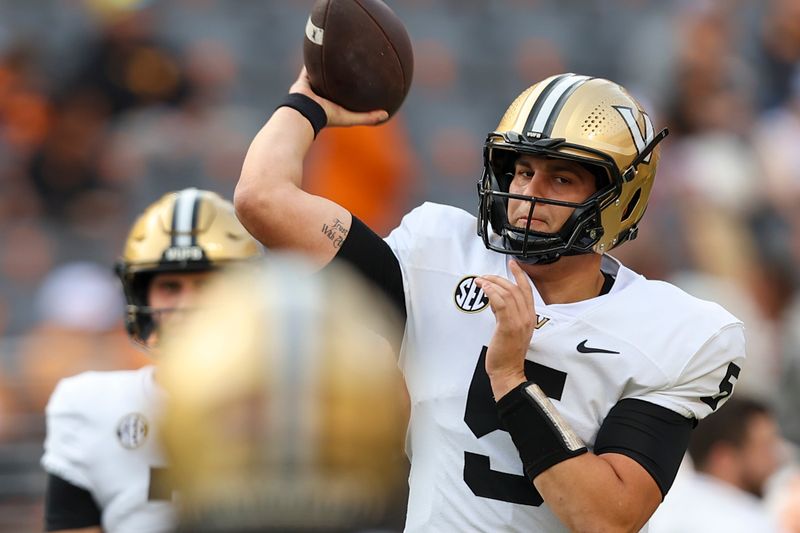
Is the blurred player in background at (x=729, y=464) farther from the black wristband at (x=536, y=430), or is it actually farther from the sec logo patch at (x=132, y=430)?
the black wristband at (x=536, y=430)

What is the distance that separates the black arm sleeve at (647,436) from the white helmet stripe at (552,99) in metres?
0.59

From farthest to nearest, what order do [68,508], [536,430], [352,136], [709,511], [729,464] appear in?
1. [352,136]
2. [729,464]
3. [709,511]
4. [68,508]
5. [536,430]

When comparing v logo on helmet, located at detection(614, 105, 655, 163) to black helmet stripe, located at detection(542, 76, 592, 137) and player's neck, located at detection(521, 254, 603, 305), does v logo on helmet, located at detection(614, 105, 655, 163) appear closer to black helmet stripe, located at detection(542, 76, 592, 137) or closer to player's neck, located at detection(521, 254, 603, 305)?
black helmet stripe, located at detection(542, 76, 592, 137)

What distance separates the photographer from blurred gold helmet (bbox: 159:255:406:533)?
1.57 m

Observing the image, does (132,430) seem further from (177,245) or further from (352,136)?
(352,136)

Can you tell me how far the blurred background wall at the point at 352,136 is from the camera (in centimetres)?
661

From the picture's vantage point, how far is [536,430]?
109 inches

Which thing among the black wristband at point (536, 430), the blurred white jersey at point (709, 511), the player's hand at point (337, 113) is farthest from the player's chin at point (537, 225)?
the blurred white jersey at point (709, 511)

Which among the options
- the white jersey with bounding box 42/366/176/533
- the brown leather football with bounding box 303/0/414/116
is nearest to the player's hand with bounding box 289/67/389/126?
the brown leather football with bounding box 303/0/414/116

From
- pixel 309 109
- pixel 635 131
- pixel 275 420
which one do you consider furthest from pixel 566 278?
pixel 275 420

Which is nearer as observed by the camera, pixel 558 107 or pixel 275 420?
pixel 275 420

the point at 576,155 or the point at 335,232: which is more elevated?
the point at 576,155

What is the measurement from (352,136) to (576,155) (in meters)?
3.38

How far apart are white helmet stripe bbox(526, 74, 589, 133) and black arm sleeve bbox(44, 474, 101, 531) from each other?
61.0 inches
